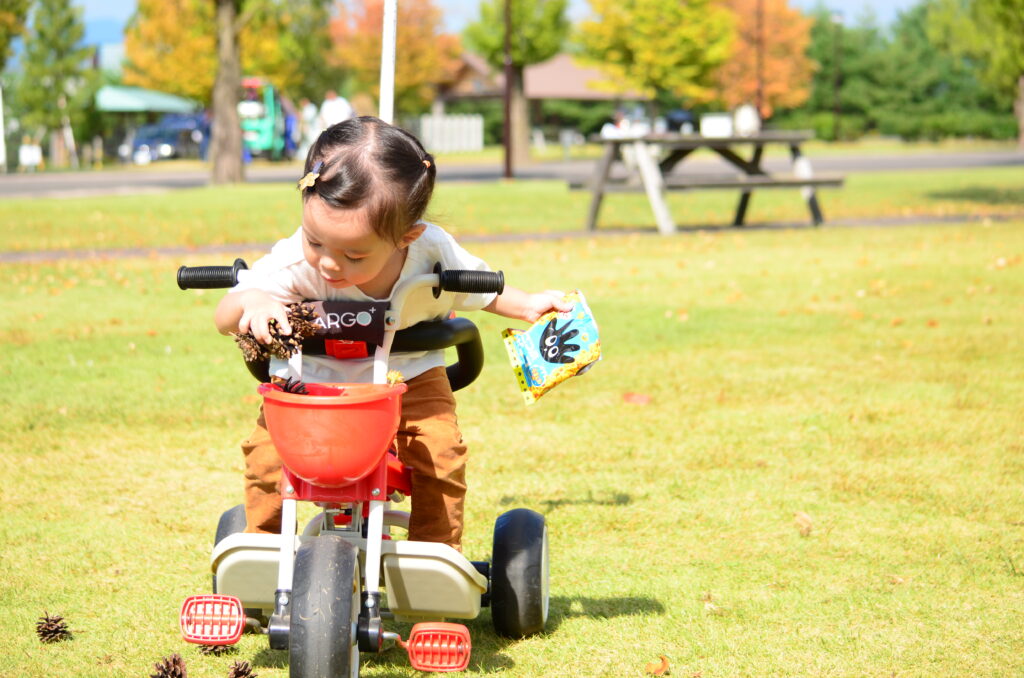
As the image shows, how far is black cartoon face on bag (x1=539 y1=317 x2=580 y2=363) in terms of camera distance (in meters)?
3.15

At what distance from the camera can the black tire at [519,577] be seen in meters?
3.20

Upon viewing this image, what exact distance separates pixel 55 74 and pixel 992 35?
35030 millimetres

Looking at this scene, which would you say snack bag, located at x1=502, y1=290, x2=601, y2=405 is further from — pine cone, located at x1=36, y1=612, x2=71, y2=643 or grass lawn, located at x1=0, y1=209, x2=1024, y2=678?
pine cone, located at x1=36, y1=612, x2=71, y2=643

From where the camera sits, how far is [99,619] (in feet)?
11.3

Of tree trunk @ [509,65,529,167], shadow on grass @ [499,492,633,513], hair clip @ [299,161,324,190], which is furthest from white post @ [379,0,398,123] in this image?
tree trunk @ [509,65,529,167]

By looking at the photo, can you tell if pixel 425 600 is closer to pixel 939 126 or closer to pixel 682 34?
pixel 682 34

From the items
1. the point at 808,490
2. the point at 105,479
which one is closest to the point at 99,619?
the point at 105,479

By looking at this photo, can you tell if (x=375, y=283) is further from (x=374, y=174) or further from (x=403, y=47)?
(x=403, y=47)

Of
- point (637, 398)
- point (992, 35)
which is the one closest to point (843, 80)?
point (992, 35)

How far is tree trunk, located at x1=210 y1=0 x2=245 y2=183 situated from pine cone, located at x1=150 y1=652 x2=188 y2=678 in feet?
82.4

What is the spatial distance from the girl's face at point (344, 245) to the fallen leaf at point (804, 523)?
1.92 m

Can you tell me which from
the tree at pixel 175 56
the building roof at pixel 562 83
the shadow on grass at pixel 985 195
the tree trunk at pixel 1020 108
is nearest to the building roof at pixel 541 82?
the building roof at pixel 562 83

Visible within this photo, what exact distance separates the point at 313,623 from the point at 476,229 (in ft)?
42.9

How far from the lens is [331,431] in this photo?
2.62 meters
